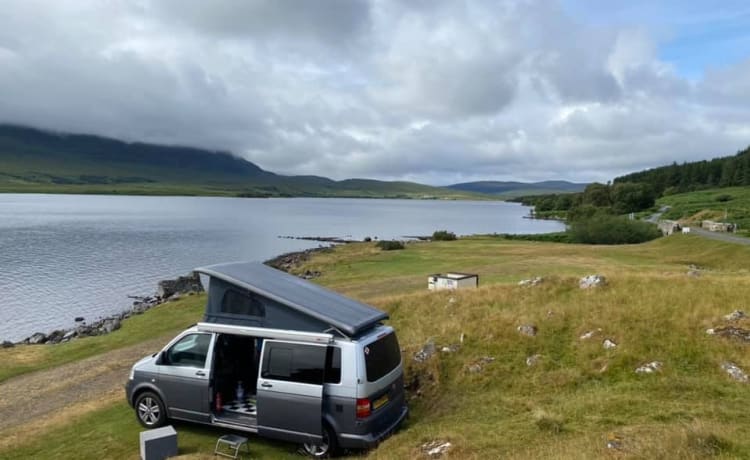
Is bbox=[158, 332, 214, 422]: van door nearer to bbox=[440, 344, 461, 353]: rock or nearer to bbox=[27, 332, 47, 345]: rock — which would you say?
bbox=[440, 344, 461, 353]: rock

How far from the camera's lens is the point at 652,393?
10.4m

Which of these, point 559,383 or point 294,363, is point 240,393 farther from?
point 559,383

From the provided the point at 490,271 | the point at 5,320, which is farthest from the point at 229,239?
the point at 490,271

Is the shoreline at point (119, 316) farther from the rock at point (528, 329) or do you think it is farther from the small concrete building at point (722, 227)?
the small concrete building at point (722, 227)

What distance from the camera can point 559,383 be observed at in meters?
11.7

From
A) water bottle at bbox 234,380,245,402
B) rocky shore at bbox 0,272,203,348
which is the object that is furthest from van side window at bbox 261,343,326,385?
rocky shore at bbox 0,272,203,348

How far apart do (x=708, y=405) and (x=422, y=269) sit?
33.7 m

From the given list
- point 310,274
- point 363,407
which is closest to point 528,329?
point 363,407

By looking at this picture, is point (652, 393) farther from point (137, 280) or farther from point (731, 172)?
point (731, 172)

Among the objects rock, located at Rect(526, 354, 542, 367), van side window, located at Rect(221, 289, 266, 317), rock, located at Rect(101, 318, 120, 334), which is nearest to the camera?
van side window, located at Rect(221, 289, 266, 317)

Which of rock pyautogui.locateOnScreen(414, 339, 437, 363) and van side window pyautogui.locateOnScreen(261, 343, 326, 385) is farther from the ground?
van side window pyautogui.locateOnScreen(261, 343, 326, 385)

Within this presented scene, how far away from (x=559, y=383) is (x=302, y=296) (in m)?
6.39

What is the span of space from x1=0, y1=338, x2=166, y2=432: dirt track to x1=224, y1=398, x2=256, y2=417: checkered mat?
6.07 metres

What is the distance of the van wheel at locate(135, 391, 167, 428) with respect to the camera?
37.9ft
